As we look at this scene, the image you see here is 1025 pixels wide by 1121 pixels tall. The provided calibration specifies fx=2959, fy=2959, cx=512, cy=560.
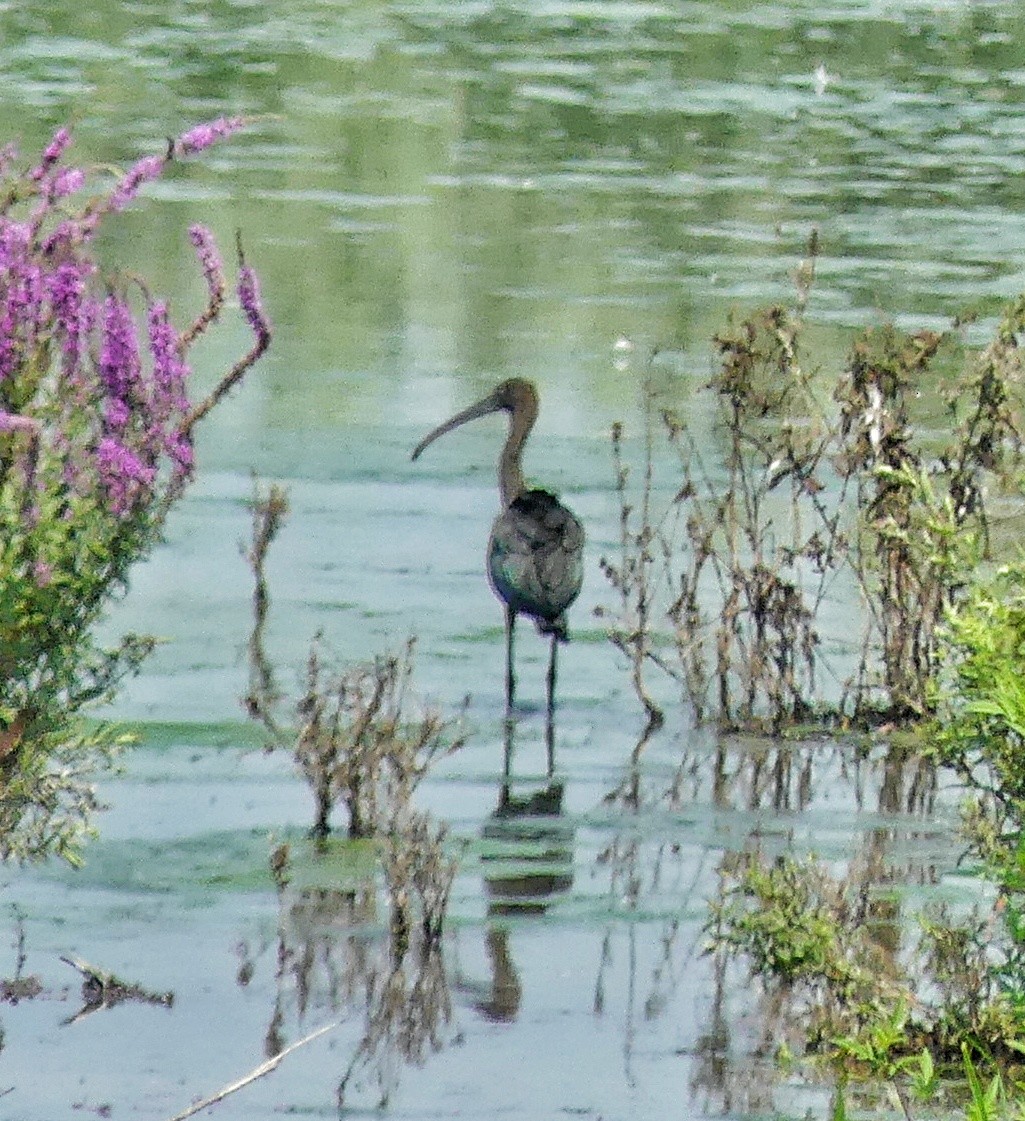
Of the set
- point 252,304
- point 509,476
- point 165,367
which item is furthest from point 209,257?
point 509,476

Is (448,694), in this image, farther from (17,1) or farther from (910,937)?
(17,1)

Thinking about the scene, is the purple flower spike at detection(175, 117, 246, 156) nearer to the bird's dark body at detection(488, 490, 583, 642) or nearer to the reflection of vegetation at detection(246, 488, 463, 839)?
the reflection of vegetation at detection(246, 488, 463, 839)

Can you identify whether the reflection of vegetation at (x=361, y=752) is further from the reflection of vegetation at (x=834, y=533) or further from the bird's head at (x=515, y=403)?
the bird's head at (x=515, y=403)

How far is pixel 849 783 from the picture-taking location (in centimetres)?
964

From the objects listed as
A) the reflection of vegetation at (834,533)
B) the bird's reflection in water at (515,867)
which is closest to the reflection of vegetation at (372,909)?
the bird's reflection in water at (515,867)

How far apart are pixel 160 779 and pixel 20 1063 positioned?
8.53 ft

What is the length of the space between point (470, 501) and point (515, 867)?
5.25 metres

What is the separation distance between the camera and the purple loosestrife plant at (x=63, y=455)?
6406 mm

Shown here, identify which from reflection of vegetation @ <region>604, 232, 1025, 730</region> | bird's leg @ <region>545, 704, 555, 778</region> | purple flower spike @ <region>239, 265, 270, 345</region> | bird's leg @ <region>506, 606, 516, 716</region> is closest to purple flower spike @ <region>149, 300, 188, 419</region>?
purple flower spike @ <region>239, 265, 270, 345</region>

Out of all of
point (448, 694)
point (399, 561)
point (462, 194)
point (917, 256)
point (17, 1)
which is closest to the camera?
point (448, 694)

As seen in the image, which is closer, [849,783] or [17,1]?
[849,783]

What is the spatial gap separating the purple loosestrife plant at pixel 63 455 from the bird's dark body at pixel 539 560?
3.65 m

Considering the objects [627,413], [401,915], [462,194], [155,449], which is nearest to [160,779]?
[401,915]

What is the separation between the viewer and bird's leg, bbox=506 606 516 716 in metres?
10.6
